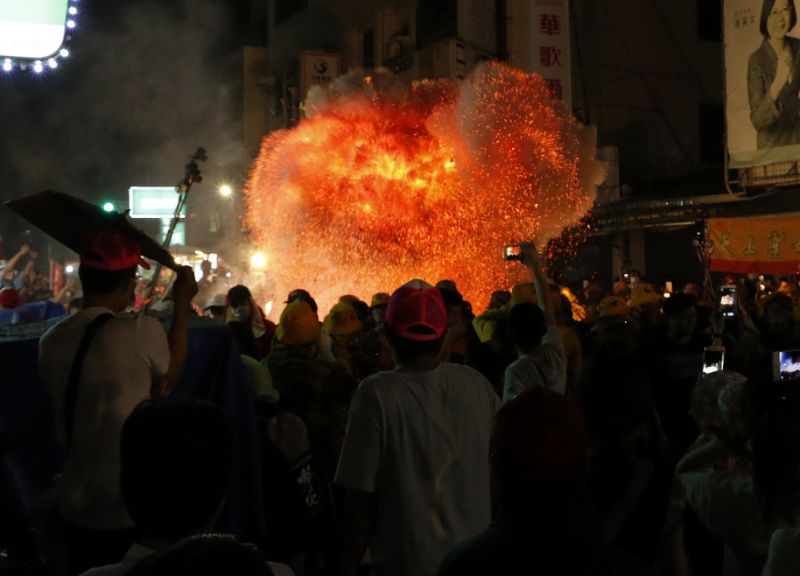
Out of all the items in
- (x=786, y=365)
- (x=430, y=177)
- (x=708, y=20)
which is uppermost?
(x=708, y=20)

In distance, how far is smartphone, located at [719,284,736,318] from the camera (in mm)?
5297

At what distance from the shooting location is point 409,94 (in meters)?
12.9

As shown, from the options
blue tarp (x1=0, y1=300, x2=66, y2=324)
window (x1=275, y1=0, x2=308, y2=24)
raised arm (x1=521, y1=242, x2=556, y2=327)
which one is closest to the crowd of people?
raised arm (x1=521, y1=242, x2=556, y2=327)

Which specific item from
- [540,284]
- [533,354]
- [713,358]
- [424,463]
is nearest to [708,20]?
[713,358]

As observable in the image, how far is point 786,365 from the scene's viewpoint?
3326 millimetres

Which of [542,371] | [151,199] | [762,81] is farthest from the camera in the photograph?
[151,199]

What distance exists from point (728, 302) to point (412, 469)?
3633 mm

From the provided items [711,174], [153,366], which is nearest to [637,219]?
[711,174]

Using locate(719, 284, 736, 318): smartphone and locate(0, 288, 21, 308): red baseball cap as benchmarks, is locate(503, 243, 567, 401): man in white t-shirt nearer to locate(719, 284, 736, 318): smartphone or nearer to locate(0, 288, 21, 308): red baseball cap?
locate(719, 284, 736, 318): smartphone

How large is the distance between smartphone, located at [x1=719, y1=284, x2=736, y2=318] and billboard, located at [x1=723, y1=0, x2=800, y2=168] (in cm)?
923

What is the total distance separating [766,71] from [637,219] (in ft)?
17.7

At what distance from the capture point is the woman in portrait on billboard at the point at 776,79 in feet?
43.0

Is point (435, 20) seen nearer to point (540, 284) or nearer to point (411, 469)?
point (540, 284)

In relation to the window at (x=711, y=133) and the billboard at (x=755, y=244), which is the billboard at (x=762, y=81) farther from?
the window at (x=711, y=133)
